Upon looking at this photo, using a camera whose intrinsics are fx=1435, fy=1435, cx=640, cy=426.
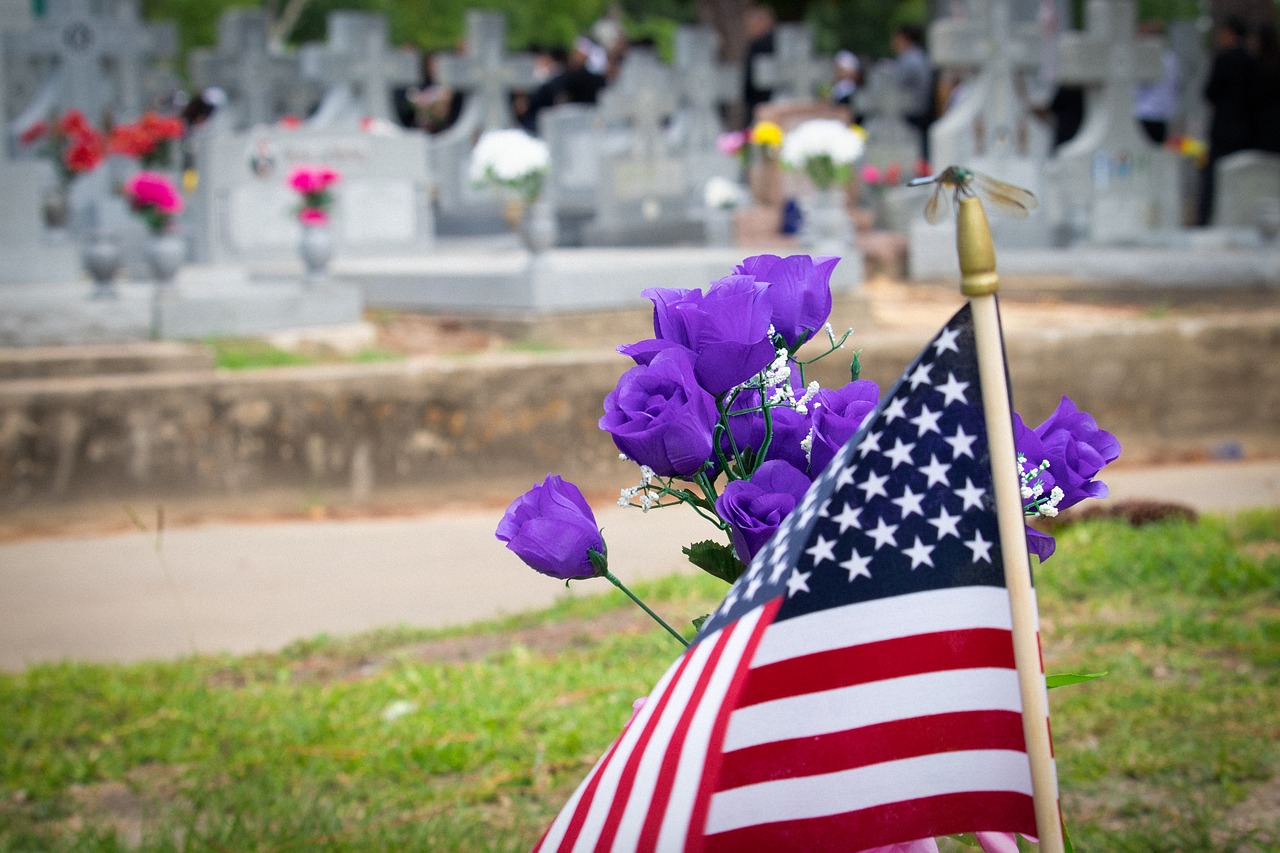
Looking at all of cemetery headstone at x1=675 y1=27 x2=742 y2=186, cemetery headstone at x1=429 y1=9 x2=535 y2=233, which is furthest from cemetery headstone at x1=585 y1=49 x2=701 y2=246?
cemetery headstone at x1=429 y1=9 x2=535 y2=233

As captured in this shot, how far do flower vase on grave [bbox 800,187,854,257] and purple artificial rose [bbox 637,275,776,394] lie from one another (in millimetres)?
8388

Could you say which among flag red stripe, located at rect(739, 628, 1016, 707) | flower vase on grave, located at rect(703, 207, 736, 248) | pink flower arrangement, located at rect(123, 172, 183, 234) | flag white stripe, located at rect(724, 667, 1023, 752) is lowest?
flag white stripe, located at rect(724, 667, 1023, 752)

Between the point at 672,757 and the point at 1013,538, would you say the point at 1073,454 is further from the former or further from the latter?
the point at 672,757

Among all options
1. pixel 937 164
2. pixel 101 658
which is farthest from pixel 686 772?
pixel 937 164

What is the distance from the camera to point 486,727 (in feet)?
11.4

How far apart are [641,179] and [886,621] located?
13528mm

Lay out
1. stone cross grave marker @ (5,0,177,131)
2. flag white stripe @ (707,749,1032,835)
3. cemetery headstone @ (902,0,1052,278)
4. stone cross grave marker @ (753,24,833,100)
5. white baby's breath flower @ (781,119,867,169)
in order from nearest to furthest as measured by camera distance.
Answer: flag white stripe @ (707,749,1032,835), white baby's breath flower @ (781,119,867,169), cemetery headstone @ (902,0,1052,278), stone cross grave marker @ (5,0,177,131), stone cross grave marker @ (753,24,833,100)

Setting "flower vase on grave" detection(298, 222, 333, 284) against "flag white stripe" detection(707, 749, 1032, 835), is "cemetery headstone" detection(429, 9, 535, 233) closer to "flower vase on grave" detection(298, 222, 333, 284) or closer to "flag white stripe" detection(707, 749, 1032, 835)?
"flower vase on grave" detection(298, 222, 333, 284)

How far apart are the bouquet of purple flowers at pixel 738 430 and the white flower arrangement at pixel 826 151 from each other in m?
9.01

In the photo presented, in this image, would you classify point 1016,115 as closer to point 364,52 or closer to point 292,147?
point 292,147

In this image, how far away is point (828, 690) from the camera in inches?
47.5

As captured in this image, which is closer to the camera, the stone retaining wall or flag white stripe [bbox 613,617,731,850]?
flag white stripe [bbox 613,617,731,850]

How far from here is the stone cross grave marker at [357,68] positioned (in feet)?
53.6

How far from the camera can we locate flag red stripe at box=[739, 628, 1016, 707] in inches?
47.3
